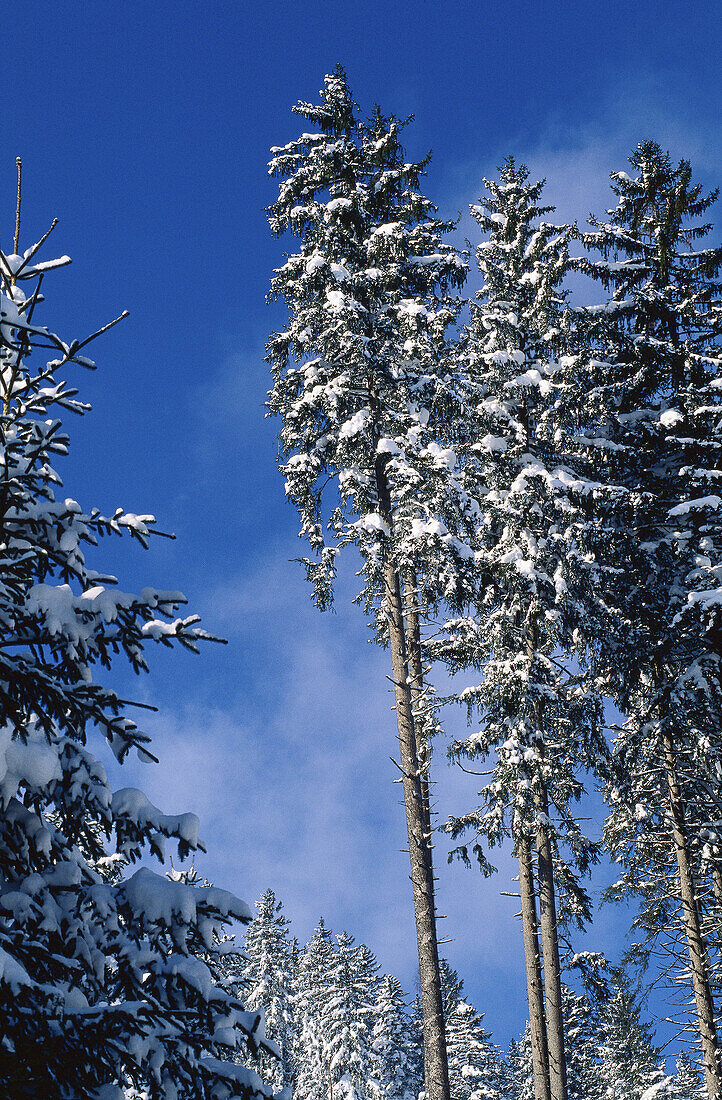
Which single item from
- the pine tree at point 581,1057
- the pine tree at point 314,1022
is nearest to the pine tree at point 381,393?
the pine tree at point 581,1057

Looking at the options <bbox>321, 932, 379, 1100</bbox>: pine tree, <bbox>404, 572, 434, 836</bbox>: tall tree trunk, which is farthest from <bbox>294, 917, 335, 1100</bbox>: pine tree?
<bbox>404, 572, 434, 836</bbox>: tall tree trunk

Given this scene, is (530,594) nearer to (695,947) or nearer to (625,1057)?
(695,947)

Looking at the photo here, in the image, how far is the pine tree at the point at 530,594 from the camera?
14.1 m

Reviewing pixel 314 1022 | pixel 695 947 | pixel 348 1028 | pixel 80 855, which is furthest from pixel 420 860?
pixel 314 1022

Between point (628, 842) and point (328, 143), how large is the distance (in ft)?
49.0

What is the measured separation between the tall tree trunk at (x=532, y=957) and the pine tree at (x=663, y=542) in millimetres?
2288

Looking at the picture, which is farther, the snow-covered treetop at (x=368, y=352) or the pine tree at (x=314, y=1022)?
the pine tree at (x=314, y=1022)

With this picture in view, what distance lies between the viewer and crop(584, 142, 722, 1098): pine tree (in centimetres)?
1422

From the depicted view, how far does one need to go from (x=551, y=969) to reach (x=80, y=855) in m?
11.2

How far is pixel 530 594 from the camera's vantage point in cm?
1512

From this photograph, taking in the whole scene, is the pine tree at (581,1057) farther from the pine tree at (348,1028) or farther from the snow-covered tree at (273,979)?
the snow-covered tree at (273,979)

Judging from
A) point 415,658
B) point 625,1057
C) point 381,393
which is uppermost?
point 381,393

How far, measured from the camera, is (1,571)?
5.12 metres

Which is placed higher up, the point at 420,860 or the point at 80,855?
the point at 420,860
